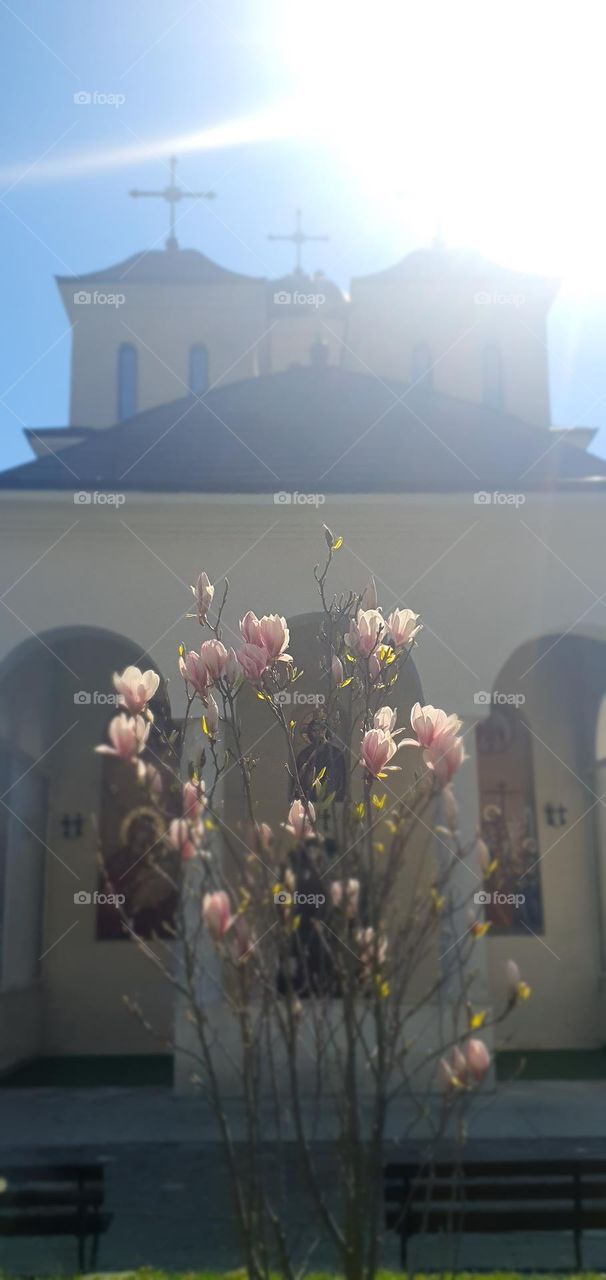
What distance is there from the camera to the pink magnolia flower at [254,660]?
379 cm

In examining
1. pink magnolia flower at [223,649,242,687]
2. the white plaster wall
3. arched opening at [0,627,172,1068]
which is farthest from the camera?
arched opening at [0,627,172,1068]

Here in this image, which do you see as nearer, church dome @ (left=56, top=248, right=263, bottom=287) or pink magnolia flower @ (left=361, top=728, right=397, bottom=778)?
pink magnolia flower @ (left=361, top=728, right=397, bottom=778)

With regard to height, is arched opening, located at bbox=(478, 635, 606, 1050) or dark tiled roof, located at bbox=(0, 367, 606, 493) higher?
dark tiled roof, located at bbox=(0, 367, 606, 493)

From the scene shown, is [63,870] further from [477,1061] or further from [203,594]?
[477,1061]

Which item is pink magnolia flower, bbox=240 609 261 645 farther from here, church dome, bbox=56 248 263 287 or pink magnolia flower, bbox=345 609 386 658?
church dome, bbox=56 248 263 287

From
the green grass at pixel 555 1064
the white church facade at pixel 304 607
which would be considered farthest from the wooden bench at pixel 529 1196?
the green grass at pixel 555 1064

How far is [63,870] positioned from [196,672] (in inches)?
440

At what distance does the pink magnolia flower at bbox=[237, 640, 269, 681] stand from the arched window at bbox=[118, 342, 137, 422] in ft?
62.1

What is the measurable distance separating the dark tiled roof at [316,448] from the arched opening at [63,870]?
247cm

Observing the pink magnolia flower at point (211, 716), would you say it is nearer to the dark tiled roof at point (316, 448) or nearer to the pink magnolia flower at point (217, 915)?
the pink magnolia flower at point (217, 915)

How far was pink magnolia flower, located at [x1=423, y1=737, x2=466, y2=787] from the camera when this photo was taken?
11.2 ft

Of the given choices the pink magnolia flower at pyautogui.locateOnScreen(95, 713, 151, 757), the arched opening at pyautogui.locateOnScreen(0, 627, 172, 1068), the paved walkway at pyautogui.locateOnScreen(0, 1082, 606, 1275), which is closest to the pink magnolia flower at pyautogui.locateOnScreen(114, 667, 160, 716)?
the pink magnolia flower at pyautogui.locateOnScreen(95, 713, 151, 757)

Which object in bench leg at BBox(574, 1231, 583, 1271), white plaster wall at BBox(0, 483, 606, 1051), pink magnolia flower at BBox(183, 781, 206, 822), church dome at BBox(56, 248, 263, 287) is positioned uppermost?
church dome at BBox(56, 248, 263, 287)

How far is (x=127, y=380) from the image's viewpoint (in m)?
22.4
